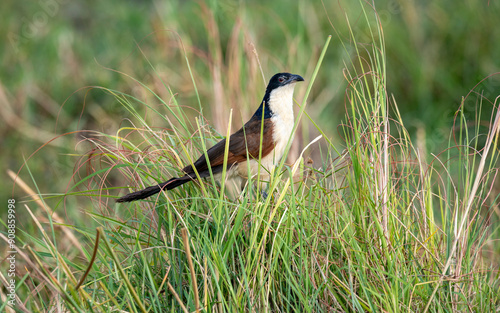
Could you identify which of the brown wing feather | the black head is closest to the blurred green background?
the black head

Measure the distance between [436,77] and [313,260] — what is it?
3695 millimetres

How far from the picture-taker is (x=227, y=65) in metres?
4.82

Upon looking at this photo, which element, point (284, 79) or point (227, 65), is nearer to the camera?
point (284, 79)

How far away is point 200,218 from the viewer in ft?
6.64

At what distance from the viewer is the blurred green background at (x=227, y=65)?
15.2ft

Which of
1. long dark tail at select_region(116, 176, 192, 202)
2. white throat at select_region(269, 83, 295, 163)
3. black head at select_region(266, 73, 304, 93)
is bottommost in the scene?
long dark tail at select_region(116, 176, 192, 202)

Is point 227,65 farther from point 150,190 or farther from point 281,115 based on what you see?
point 150,190

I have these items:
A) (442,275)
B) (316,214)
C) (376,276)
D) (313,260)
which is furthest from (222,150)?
(442,275)

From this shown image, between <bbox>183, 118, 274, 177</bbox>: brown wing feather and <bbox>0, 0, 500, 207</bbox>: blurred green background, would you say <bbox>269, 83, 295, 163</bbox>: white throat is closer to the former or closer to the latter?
<bbox>183, 118, 274, 177</bbox>: brown wing feather

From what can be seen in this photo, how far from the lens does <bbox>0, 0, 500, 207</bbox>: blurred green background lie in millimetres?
4629

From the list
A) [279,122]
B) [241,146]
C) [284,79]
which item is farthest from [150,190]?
[284,79]

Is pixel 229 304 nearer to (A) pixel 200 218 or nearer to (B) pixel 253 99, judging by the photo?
(A) pixel 200 218

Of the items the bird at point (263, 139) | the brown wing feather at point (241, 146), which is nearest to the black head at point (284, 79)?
the bird at point (263, 139)

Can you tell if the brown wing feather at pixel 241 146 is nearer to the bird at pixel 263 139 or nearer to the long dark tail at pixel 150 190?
the bird at pixel 263 139
